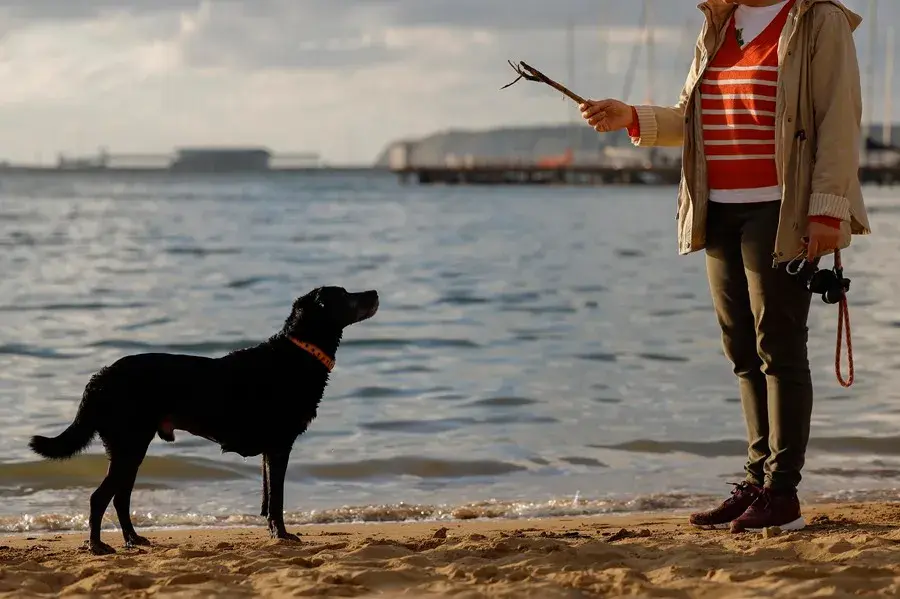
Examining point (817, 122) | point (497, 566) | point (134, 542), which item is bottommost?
point (134, 542)

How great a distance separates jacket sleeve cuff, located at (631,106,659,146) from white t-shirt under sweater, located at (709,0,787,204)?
327 millimetres

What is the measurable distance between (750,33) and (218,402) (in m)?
2.17

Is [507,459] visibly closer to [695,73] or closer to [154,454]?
[154,454]

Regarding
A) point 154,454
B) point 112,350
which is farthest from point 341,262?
point 154,454

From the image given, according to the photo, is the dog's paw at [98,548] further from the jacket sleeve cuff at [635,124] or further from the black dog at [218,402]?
the jacket sleeve cuff at [635,124]

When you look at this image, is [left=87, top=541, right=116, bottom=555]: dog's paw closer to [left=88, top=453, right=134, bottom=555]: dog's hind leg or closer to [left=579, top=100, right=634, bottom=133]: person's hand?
[left=88, top=453, right=134, bottom=555]: dog's hind leg

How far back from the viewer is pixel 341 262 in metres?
24.5

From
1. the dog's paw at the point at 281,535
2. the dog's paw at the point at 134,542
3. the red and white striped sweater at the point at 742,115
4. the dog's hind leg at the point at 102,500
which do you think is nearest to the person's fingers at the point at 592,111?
the red and white striped sweater at the point at 742,115

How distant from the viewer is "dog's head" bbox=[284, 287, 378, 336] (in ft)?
15.4

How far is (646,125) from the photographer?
181 inches

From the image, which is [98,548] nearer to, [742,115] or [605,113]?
[605,113]

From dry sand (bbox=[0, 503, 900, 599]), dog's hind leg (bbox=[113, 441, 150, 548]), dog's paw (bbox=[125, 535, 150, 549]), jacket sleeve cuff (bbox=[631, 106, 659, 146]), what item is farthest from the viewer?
dog's paw (bbox=[125, 535, 150, 549])

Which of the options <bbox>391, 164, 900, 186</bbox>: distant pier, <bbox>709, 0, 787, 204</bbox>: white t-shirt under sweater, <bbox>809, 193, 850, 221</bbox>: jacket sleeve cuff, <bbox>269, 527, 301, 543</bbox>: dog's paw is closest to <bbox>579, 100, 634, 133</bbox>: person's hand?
<bbox>709, 0, 787, 204</bbox>: white t-shirt under sweater

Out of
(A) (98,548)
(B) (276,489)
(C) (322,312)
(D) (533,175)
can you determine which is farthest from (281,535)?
(D) (533,175)
